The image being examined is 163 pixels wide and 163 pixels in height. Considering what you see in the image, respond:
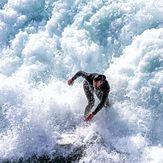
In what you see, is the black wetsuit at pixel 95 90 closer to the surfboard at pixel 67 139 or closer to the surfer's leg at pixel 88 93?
the surfer's leg at pixel 88 93

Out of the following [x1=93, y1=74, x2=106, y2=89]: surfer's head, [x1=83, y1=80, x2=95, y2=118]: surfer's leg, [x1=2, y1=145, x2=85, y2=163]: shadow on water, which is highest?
[x1=93, y1=74, x2=106, y2=89]: surfer's head

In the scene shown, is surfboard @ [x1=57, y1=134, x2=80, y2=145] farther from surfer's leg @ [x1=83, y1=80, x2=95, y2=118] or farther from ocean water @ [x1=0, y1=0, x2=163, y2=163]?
surfer's leg @ [x1=83, y1=80, x2=95, y2=118]

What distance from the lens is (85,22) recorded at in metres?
6.04

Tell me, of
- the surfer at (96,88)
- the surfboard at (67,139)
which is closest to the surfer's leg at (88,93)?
the surfer at (96,88)

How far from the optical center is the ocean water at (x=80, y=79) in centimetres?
398

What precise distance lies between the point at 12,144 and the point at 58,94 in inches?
75.5

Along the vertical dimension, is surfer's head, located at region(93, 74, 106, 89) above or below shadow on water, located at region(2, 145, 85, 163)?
above

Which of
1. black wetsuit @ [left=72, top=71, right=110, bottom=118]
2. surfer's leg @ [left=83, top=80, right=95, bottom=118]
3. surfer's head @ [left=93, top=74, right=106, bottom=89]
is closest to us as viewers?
surfer's head @ [left=93, top=74, right=106, bottom=89]

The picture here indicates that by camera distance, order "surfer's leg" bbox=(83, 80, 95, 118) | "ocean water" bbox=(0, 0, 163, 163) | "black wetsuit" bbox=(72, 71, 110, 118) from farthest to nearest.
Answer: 1. "surfer's leg" bbox=(83, 80, 95, 118)
2. "ocean water" bbox=(0, 0, 163, 163)
3. "black wetsuit" bbox=(72, 71, 110, 118)

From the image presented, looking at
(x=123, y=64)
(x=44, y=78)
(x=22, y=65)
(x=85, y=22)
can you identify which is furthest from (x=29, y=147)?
(x=85, y=22)

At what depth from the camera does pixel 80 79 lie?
5.45 meters

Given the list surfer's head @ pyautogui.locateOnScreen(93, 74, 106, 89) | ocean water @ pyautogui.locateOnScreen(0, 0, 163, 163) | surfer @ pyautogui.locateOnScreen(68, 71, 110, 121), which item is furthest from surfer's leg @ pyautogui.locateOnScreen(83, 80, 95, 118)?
surfer's head @ pyautogui.locateOnScreen(93, 74, 106, 89)

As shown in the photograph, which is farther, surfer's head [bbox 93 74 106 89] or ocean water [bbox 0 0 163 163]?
ocean water [bbox 0 0 163 163]

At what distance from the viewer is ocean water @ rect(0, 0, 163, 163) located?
13.1ft
